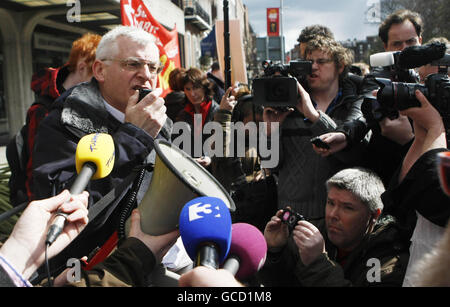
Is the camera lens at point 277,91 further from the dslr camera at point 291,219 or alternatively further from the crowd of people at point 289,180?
the dslr camera at point 291,219

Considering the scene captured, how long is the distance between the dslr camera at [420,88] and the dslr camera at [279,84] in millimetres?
594

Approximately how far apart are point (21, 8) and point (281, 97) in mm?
8644

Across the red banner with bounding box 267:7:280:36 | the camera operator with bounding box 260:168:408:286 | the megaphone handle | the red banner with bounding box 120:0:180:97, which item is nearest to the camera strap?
the camera operator with bounding box 260:168:408:286

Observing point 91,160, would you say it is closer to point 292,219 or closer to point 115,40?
point 292,219

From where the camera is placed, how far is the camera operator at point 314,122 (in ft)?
7.45

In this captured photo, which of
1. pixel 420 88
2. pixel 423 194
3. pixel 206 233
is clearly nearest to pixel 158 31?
pixel 420 88

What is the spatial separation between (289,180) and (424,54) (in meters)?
1.05

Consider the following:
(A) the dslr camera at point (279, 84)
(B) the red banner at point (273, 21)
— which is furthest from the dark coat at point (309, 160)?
(B) the red banner at point (273, 21)

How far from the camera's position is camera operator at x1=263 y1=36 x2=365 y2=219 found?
2.27 m

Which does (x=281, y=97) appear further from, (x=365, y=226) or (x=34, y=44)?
(x=34, y=44)

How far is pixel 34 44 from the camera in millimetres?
9648

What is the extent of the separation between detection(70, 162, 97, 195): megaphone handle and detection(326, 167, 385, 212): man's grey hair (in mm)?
1211

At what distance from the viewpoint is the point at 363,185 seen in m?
1.90
